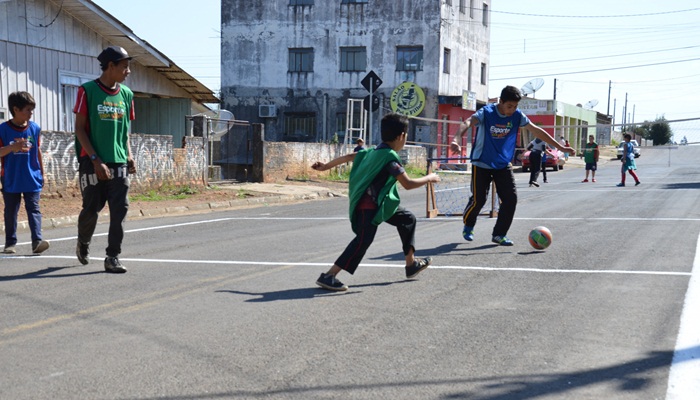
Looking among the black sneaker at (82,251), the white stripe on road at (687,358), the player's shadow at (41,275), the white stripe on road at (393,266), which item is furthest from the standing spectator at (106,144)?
the white stripe on road at (687,358)

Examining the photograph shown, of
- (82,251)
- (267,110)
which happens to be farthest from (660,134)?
(82,251)

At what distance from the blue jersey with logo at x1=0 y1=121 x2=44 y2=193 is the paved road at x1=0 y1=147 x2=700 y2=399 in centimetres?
89

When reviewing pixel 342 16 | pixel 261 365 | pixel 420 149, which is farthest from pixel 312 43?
pixel 261 365

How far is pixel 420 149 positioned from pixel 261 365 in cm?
3133

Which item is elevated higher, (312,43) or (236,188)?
(312,43)

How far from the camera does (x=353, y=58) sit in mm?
43812

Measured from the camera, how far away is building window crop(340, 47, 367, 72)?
4369 cm

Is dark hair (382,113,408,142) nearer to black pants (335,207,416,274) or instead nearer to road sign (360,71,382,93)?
black pants (335,207,416,274)

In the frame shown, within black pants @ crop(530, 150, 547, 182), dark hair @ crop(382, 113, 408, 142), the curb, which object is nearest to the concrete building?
black pants @ crop(530, 150, 547, 182)

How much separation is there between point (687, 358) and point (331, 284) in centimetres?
295

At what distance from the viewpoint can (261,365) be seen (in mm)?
4418

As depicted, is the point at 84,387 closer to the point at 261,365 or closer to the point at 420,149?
the point at 261,365

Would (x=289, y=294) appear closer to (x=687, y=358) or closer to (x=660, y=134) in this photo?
(x=687, y=358)

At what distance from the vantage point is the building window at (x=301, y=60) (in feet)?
146
